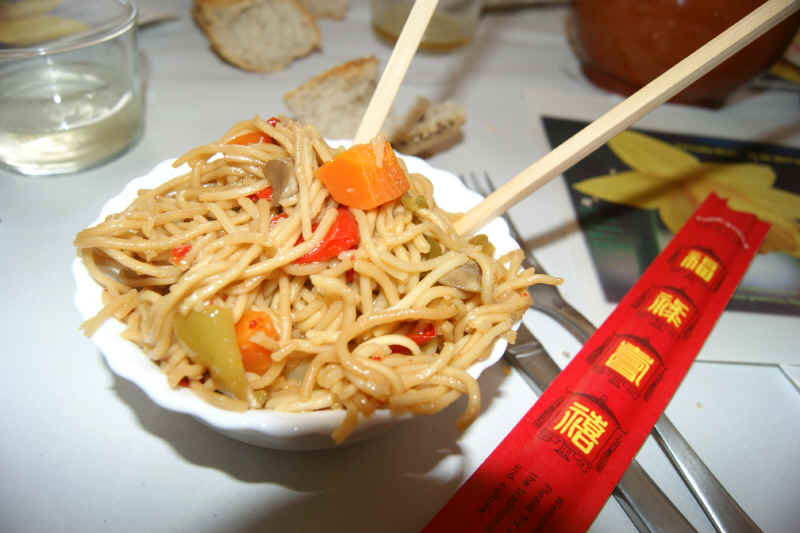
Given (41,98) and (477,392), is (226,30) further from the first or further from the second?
(477,392)

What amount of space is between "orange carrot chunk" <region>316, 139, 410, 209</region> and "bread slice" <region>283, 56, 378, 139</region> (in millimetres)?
1121

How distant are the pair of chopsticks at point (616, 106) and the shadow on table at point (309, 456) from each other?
64 cm

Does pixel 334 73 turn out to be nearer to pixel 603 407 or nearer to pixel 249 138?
pixel 249 138

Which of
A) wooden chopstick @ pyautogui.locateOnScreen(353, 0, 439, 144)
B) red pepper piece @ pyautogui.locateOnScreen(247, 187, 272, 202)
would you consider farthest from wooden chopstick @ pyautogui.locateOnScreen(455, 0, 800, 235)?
red pepper piece @ pyautogui.locateOnScreen(247, 187, 272, 202)

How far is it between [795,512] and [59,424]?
194 centimetres

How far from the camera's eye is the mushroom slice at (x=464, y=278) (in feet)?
Answer: 4.22

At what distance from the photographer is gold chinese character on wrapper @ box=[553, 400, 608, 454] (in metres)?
1.29

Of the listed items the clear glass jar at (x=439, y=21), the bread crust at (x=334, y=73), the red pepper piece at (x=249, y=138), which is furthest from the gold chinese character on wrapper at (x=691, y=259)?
the clear glass jar at (x=439, y=21)

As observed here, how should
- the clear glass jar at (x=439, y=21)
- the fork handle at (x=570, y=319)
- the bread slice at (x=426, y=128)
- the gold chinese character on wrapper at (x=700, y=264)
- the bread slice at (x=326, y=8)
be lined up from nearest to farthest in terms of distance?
the fork handle at (x=570, y=319)
the gold chinese character on wrapper at (x=700, y=264)
the bread slice at (x=426, y=128)
the clear glass jar at (x=439, y=21)
the bread slice at (x=326, y=8)

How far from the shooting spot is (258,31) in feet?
9.39

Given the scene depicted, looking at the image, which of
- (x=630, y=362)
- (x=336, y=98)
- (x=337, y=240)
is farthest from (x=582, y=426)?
(x=336, y=98)

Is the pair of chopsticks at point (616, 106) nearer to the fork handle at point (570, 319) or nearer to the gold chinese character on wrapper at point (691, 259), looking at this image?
the fork handle at point (570, 319)

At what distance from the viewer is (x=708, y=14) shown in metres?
2.37

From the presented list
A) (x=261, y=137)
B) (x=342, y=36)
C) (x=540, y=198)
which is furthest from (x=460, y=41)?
(x=261, y=137)
